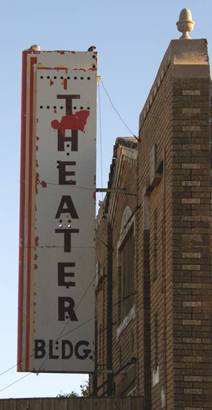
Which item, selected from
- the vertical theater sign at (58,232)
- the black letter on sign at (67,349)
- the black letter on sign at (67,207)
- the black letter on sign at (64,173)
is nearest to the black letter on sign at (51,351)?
the vertical theater sign at (58,232)

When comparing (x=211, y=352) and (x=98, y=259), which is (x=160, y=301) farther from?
(x=98, y=259)

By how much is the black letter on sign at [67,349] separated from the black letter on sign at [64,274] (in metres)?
0.90

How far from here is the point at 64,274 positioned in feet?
66.3

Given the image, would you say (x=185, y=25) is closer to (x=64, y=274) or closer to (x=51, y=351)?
(x=64, y=274)

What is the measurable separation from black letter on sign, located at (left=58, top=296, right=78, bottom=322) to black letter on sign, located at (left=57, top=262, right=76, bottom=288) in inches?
9.1

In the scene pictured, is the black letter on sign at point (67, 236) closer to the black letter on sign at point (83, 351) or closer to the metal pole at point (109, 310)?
the black letter on sign at point (83, 351)

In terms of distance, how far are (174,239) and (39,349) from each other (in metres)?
4.05

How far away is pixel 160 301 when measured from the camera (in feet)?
59.8

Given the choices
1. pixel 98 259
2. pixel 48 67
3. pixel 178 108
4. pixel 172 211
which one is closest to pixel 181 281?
pixel 172 211

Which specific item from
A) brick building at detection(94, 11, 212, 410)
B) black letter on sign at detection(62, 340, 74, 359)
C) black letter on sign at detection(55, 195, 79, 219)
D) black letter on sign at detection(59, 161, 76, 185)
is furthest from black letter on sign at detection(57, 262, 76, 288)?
black letter on sign at detection(59, 161, 76, 185)

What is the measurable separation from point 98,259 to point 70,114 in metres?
7.58

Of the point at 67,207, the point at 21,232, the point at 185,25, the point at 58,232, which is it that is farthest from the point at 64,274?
the point at 185,25

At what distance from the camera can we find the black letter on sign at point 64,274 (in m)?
20.2

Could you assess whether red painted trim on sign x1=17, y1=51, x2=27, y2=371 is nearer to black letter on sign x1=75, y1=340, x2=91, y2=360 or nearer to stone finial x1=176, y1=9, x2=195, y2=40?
black letter on sign x1=75, y1=340, x2=91, y2=360
